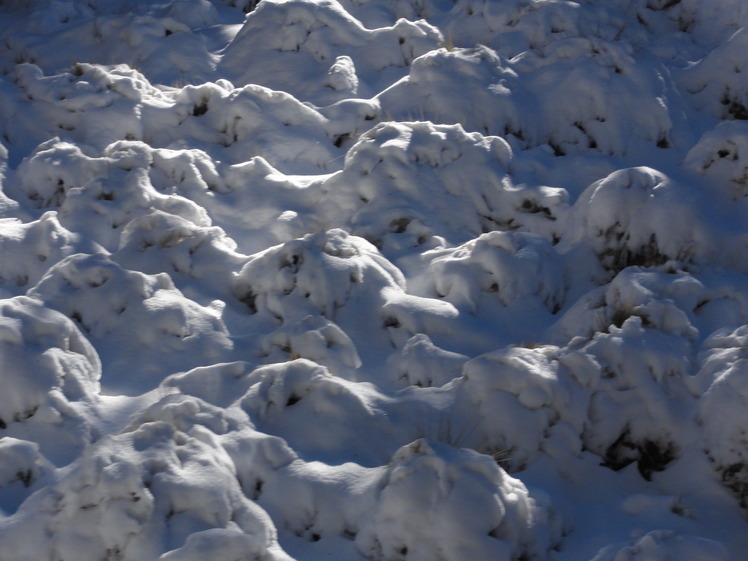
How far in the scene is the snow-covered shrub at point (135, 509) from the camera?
9.91 ft

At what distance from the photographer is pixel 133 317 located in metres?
4.20

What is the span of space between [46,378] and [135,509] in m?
0.93

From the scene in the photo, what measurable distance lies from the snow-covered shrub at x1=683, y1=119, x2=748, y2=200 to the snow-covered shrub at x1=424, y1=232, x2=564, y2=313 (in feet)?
4.03

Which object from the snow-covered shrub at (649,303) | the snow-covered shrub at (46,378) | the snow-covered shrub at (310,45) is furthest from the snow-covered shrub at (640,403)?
the snow-covered shrub at (310,45)

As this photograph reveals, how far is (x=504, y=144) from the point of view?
17.9ft

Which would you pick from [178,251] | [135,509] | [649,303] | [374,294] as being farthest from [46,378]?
[649,303]

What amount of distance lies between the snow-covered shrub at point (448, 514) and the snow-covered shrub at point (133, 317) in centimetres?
125

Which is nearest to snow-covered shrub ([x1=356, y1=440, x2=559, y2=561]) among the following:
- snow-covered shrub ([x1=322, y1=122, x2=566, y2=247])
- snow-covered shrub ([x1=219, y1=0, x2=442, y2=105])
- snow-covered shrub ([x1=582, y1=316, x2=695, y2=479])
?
snow-covered shrub ([x1=582, y1=316, x2=695, y2=479])

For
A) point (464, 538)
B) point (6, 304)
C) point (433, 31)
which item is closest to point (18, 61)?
point (433, 31)

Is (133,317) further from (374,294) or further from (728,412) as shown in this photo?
(728,412)

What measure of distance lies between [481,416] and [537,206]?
1.80 meters

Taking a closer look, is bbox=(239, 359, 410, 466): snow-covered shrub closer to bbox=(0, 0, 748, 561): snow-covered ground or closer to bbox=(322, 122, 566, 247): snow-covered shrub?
bbox=(0, 0, 748, 561): snow-covered ground

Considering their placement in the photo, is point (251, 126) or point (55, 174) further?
point (251, 126)

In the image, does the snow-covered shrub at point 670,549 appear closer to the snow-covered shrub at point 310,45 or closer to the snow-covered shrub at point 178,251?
the snow-covered shrub at point 178,251
